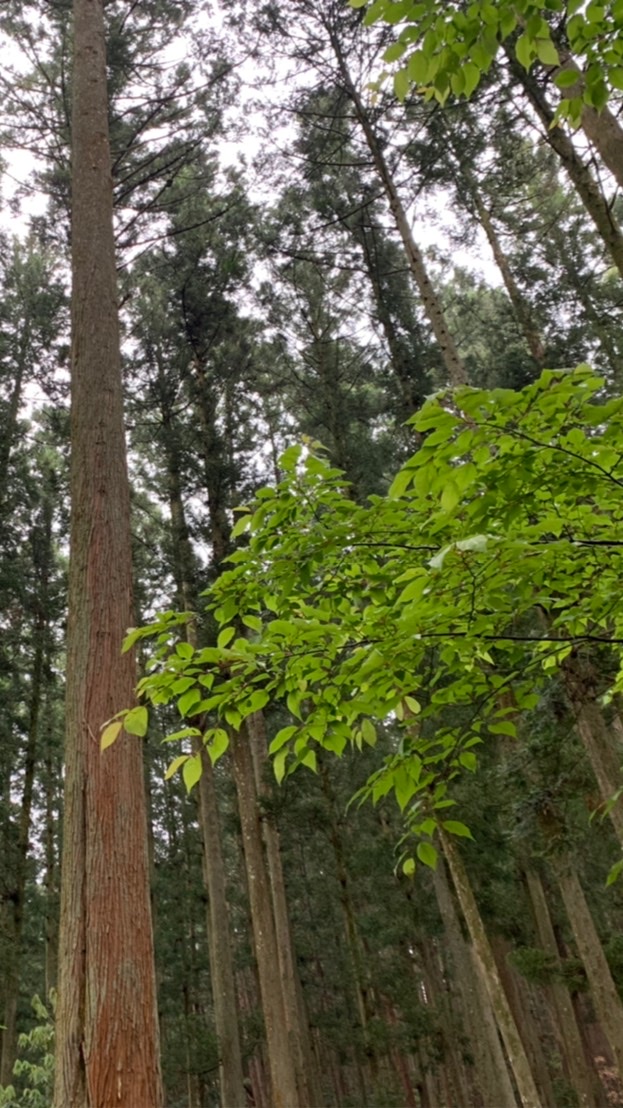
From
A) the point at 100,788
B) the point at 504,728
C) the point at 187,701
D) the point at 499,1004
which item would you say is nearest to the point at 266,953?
the point at 499,1004

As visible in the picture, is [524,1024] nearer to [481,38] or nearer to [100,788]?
[100,788]

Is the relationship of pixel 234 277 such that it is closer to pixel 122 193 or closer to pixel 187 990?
pixel 122 193

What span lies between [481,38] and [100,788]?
108 inches

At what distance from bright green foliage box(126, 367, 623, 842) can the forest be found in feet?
0.05

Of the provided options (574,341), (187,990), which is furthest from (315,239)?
(187,990)

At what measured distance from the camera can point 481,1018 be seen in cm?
900

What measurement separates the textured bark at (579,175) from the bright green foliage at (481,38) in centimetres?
268

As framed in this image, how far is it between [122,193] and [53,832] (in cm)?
1443

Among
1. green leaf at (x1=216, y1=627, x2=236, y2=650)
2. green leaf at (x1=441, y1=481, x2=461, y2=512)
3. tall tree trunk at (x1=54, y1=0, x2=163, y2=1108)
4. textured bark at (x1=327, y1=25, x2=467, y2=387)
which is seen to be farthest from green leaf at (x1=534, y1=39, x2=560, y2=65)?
textured bark at (x1=327, y1=25, x2=467, y2=387)

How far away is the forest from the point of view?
5.88 ft

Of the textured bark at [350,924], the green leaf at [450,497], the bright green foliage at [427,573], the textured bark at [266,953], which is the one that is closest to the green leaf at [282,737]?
the bright green foliage at [427,573]

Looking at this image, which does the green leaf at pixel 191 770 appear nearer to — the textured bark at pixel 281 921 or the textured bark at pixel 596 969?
the textured bark at pixel 596 969

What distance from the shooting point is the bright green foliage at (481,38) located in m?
1.56

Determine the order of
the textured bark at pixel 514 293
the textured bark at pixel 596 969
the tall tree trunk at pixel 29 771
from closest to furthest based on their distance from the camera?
the textured bark at pixel 596 969
the tall tree trunk at pixel 29 771
the textured bark at pixel 514 293
